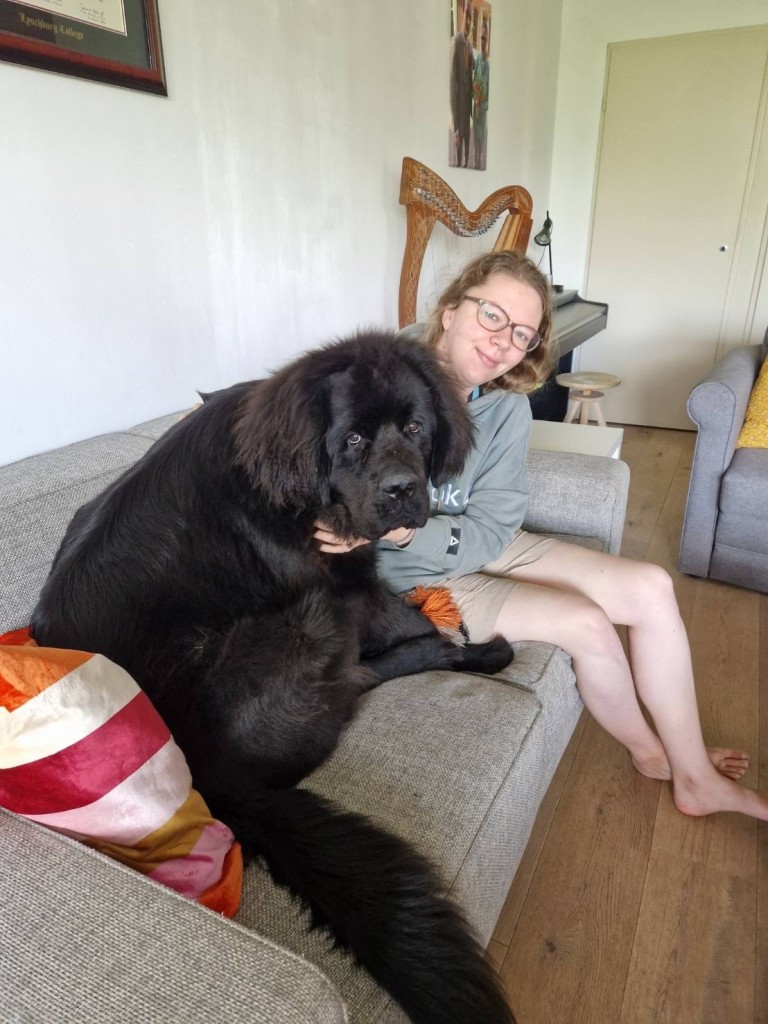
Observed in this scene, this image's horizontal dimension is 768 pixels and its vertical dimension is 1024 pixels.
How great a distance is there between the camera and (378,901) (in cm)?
75

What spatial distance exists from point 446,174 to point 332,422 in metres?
2.66

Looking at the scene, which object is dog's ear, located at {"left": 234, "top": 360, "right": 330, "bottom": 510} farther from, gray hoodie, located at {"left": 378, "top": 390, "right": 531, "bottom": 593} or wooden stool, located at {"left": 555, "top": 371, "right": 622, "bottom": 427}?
wooden stool, located at {"left": 555, "top": 371, "right": 622, "bottom": 427}

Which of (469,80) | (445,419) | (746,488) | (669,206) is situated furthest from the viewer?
(669,206)

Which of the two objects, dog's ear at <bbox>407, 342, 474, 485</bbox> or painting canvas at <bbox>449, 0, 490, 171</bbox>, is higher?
painting canvas at <bbox>449, 0, 490, 171</bbox>

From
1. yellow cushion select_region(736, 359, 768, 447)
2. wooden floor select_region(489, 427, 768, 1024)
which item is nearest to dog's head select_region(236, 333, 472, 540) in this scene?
wooden floor select_region(489, 427, 768, 1024)

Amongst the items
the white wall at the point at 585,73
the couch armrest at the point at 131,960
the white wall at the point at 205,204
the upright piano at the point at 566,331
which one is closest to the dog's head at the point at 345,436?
the couch armrest at the point at 131,960

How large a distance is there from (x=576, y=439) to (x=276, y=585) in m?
1.64

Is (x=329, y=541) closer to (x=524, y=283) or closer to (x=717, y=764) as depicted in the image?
(x=524, y=283)

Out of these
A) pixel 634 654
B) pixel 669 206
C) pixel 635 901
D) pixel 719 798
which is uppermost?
pixel 669 206

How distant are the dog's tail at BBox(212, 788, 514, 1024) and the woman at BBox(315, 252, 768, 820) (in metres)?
0.59

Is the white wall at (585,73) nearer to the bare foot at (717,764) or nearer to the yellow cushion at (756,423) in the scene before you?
the yellow cushion at (756,423)

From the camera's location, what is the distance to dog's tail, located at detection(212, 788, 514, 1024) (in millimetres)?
680

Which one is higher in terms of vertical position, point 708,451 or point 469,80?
point 469,80

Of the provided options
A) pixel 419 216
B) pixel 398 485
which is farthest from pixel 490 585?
pixel 419 216
